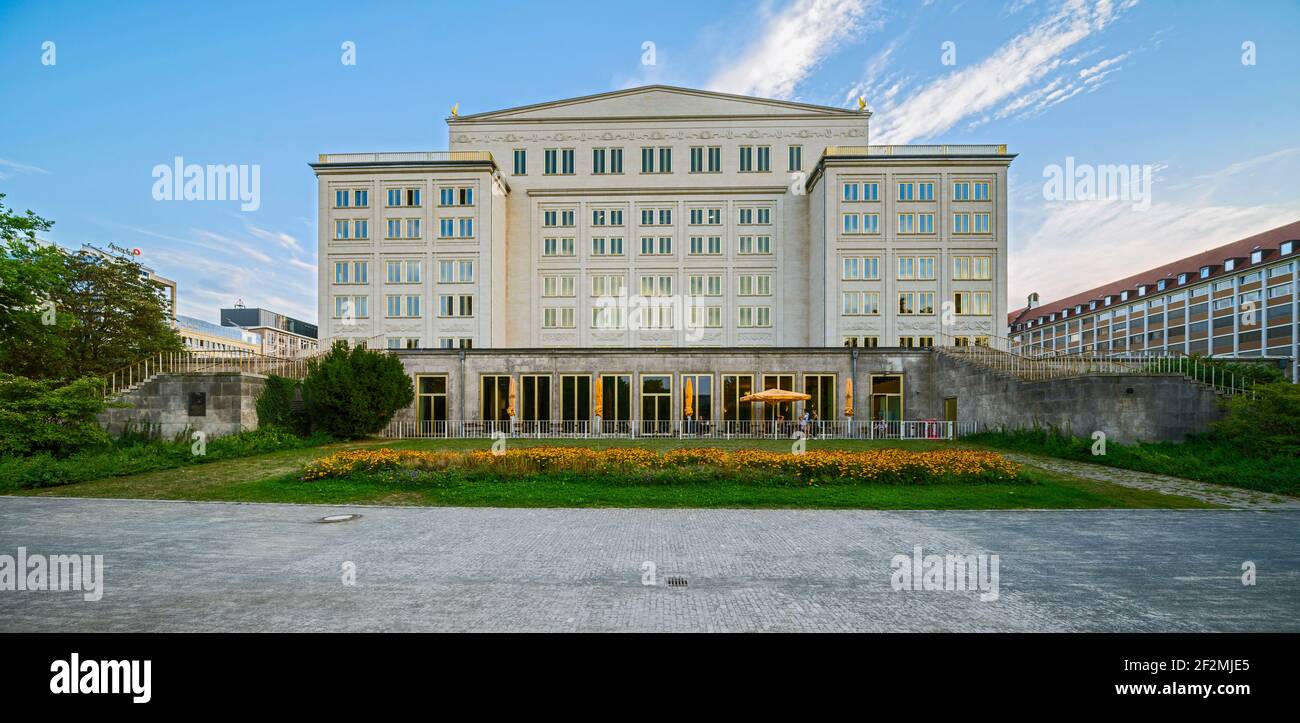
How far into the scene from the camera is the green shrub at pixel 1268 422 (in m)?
16.5

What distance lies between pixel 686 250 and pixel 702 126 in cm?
1106

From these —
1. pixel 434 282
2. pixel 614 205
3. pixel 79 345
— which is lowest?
pixel 79 345

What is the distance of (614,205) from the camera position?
51469mm

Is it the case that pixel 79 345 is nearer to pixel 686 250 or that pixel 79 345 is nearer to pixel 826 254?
pixel 686 250

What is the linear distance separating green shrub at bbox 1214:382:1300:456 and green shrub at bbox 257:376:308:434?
33.8 m

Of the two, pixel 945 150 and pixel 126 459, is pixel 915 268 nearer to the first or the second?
pixel 945 150

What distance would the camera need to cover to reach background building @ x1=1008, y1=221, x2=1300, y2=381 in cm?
7269

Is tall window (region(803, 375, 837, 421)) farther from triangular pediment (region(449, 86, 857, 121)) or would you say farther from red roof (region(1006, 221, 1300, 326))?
red roof (region(1006, 221, 1300, 326))

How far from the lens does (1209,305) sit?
3260 inches

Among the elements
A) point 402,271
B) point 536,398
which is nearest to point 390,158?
point 402,271

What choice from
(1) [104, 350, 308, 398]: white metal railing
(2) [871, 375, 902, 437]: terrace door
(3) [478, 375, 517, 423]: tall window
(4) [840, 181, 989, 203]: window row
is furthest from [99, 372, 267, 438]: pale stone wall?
(4) [840, 181, 989, 203]: window row

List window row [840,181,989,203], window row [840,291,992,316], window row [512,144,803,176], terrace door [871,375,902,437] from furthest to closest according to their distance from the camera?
1. window row [512,144,803,176]
2. window row [840,181,989,203]
3. window row [840,291,992,316]
4. terrace door [871,375,902,437]

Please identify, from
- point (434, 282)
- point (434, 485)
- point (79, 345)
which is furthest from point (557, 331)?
point (434, 485)

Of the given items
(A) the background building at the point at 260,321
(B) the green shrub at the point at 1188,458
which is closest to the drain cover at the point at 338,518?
(B) the green shrub at the point at 1188,458
